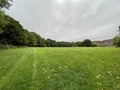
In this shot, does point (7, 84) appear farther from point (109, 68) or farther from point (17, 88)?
point (109, 68)

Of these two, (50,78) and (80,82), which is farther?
(50,78)

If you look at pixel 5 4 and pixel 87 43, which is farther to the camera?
pixel 87 43

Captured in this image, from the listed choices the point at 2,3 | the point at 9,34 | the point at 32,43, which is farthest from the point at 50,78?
the point at 32,43

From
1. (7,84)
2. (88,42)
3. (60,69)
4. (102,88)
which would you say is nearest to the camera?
(102,88)

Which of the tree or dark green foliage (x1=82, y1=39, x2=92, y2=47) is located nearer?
the tree

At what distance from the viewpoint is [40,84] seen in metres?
9.16

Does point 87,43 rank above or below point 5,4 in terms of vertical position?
below

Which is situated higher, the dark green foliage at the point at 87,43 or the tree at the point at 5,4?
the tree at the point at 5,4

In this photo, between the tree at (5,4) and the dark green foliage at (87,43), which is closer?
the tree at (5,4)

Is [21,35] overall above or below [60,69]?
above

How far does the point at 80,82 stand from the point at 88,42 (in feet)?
296

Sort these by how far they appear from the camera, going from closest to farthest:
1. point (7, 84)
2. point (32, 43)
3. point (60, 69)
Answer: point (7, 84), point (60, 69), point (32, 43)

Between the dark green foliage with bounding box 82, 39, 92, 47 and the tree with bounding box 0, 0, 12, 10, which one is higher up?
the tree with bounding box 0, 0, 12, 10

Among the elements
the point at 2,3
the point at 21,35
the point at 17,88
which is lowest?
the point at 17,88
